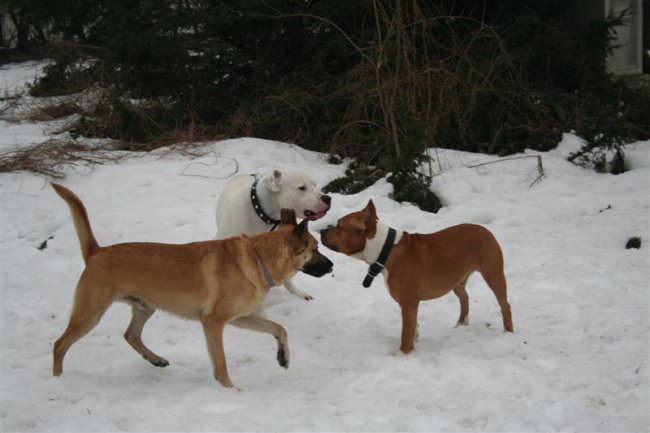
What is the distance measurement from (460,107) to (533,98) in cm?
150

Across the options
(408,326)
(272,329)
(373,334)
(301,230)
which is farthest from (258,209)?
(408,326)

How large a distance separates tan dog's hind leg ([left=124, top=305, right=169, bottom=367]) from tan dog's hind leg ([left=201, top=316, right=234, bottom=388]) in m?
0.66

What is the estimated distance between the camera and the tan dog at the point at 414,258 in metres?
4.94

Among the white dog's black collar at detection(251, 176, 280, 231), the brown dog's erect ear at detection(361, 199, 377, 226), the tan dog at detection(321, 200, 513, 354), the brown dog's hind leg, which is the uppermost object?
the brown dog's erect ear at detection(361, 199, 377, 226)

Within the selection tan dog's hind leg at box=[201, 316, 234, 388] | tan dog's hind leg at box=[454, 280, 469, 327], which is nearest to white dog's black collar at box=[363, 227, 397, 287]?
tan dog's hind leg at box=[454, 280, 469, 327]

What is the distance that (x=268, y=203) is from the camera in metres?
6.02

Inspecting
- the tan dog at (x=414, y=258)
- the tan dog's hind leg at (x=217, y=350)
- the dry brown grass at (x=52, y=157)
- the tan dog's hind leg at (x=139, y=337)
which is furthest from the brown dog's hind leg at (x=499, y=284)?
the dry brown grass at (x=52, y=157)

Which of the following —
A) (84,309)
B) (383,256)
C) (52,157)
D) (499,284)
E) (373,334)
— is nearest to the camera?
(84,309)

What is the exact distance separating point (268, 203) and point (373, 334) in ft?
5.75

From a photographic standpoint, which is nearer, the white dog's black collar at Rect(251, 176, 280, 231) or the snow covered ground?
the snow covered ground

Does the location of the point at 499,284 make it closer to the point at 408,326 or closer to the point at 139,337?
the point at 408,326

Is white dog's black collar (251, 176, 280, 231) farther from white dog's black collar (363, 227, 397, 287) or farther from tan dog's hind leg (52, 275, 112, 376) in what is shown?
tan dog's hind leg (52, 275, 112, 376)

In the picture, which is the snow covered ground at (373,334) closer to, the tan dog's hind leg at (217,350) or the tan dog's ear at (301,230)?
the tan dog's hind leg at (217,350)

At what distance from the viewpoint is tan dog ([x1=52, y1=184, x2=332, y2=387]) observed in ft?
14.7
